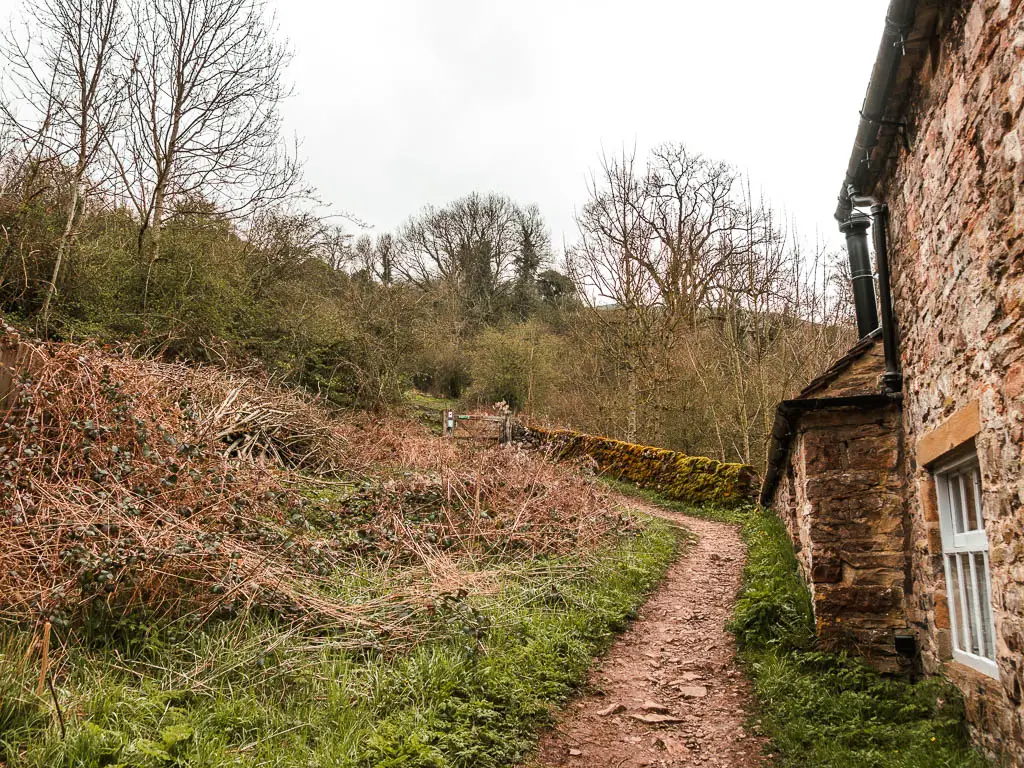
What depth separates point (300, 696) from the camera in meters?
4.09

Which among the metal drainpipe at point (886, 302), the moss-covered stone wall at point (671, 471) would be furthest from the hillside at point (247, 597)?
the moss-covered stone wall at point (671, 471)

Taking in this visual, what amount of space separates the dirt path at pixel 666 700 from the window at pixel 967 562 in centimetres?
150

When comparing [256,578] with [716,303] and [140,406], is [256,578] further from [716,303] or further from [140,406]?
[716,303]

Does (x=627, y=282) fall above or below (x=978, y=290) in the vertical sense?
above

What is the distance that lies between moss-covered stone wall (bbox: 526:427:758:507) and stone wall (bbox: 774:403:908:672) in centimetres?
617

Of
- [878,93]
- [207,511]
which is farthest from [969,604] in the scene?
[207,511]

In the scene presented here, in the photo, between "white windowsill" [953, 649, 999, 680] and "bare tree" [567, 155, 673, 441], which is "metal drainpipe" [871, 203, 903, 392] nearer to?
"white windowsill" [953, 649, 999, 680]

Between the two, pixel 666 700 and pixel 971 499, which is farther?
pixel 666 700

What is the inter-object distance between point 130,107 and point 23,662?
11.7 meters

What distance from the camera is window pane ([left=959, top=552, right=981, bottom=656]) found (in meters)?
4.07

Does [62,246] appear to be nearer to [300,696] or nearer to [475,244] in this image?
[300,696]

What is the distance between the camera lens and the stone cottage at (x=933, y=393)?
10.4 feet

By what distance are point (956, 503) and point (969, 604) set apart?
0.64 m

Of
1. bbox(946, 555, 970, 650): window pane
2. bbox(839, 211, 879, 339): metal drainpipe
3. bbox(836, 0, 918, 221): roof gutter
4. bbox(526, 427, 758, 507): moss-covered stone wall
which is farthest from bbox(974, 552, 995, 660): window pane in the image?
bbox(526, 427, 758, 507): moss-covered stone wall
